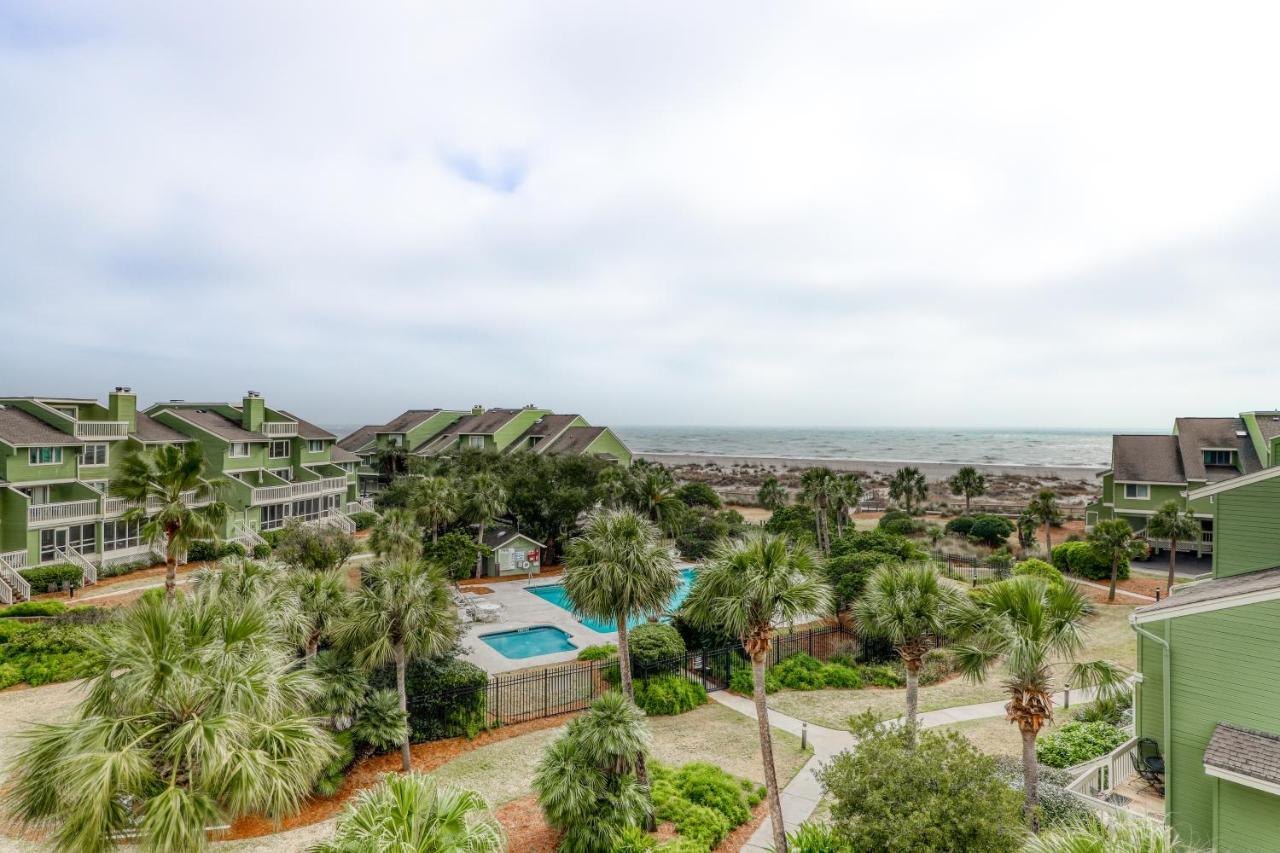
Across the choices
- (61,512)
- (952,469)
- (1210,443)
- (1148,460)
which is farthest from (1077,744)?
(952,469)

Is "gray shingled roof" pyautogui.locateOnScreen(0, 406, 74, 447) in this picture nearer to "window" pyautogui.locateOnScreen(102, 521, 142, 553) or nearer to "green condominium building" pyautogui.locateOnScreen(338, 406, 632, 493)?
"window" pyautogui.locateOnScreen(102, 521, 142, 553)

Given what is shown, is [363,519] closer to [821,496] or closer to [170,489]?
[170,489]

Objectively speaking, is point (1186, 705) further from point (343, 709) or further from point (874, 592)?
point (343, 709)

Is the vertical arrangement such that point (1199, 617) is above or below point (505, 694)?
above

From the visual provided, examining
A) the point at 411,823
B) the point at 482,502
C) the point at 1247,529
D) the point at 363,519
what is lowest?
the point at 363,519

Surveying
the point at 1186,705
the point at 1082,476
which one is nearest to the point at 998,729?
the point at 1186,705

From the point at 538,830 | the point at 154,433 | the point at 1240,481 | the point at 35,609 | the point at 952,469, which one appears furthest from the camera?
the point at 952,469

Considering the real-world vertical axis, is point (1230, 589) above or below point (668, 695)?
above
